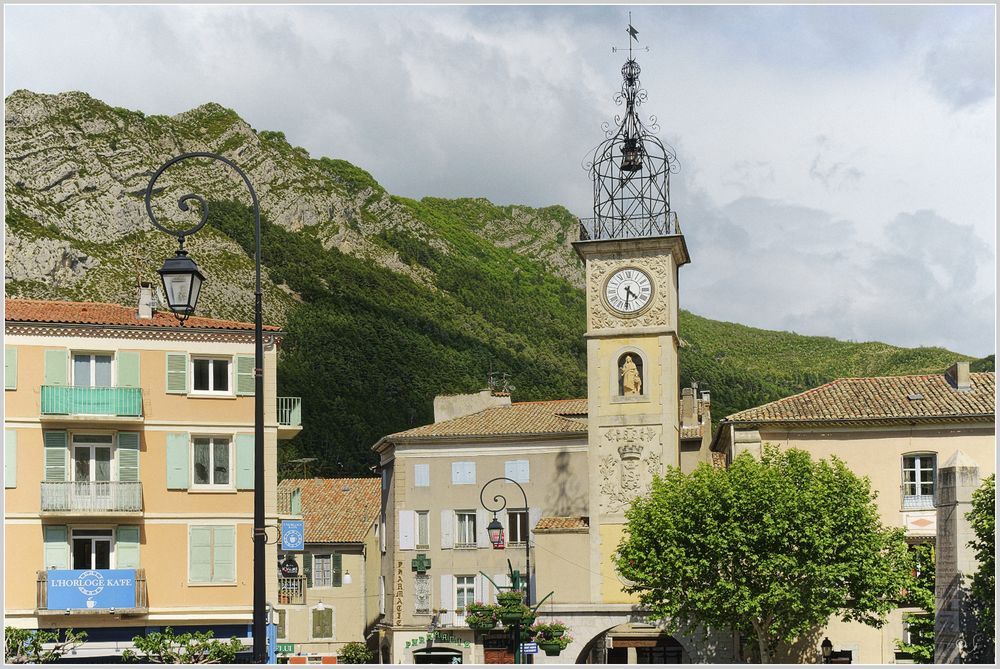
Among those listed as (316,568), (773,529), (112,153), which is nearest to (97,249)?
(112,153)

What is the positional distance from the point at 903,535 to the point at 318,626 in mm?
34199

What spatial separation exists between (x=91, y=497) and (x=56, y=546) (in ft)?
5.39

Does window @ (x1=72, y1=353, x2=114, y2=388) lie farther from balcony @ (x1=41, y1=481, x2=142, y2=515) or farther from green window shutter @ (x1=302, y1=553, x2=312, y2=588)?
green window shutter @ (x1=302, y1=553, x2=312, y2=588)

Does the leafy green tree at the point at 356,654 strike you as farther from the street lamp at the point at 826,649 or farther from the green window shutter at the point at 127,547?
the street lamp at the point at 826,649

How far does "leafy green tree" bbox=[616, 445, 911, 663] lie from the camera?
39.5 meters

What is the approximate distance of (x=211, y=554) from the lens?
40.3 meters

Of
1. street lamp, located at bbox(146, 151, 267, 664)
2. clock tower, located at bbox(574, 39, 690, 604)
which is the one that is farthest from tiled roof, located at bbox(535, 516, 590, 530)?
street lamp, located at bbox(146, 151, 267, 664)

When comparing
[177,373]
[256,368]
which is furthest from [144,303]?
[256,368]

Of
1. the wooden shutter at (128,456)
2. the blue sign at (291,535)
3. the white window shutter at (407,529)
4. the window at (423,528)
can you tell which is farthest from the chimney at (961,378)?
the wooden shutter at (128,456)

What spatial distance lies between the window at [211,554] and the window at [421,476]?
17.7 metres

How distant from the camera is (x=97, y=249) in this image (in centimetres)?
10969

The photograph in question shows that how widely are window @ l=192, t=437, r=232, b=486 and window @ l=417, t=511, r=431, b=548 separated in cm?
1735

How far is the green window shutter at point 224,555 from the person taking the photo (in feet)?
132

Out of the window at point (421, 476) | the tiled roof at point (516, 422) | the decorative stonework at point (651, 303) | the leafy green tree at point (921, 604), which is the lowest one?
the leafy green tree at point (921, 604)
